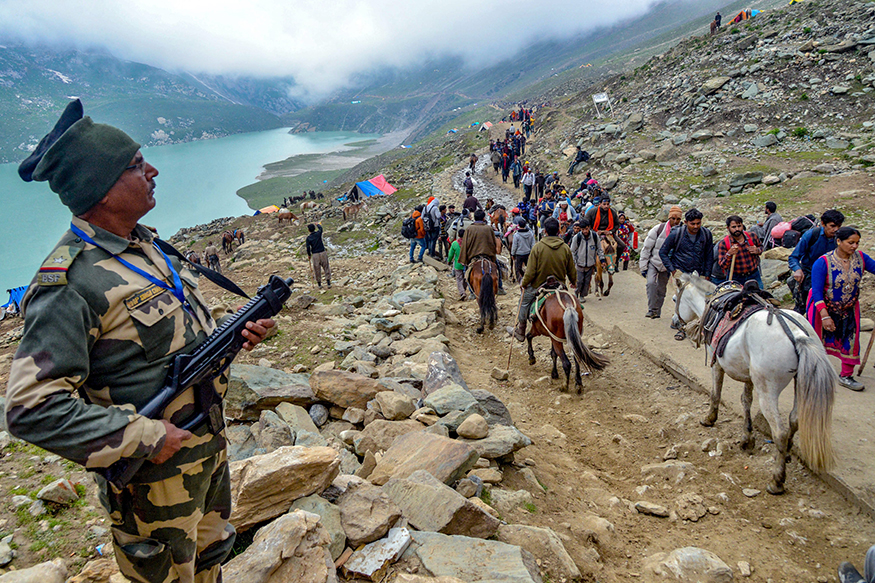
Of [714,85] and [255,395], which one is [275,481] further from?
[714,85]

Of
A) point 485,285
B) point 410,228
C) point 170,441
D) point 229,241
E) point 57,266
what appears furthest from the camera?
point 229,241

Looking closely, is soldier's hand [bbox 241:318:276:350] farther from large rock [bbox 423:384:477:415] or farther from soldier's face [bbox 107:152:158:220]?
large rock [bbox 423:384:477:415]

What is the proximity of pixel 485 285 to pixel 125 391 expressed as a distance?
25.8ft

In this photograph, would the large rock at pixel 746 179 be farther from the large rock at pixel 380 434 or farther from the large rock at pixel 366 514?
the large rock at pixel 366 514

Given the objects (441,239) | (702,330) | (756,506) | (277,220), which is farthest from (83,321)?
(277,220)

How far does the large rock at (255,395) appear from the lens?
4.80 m

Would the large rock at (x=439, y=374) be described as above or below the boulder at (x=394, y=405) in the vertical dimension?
below

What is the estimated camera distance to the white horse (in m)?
3.95

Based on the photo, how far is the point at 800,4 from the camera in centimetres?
2888

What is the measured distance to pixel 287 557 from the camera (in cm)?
255

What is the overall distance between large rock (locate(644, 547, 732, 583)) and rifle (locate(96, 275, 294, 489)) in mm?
3158

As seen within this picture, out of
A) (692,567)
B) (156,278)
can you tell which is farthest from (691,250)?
(156,278)

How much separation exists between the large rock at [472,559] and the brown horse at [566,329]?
13.2ft

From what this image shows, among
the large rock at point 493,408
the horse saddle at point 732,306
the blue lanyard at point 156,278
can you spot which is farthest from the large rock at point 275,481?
the horse saddle at point 732,306
